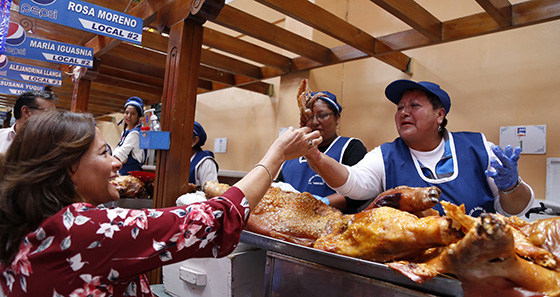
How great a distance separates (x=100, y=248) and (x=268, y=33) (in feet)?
9.51

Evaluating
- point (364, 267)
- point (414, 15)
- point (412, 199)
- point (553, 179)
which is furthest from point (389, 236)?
point (553, 179)

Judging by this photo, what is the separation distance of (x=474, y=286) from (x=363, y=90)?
157 inches

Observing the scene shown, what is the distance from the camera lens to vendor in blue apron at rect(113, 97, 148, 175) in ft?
13.6

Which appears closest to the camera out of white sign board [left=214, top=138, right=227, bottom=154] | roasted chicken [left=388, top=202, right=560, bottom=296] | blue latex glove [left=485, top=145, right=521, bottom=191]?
roasted chicken [left=388, top=202, right=560, bottom=296]

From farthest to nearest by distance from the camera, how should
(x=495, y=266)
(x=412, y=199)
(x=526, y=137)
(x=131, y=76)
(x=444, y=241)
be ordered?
(x=131, y=76) < (x=526, y=137) < (x=412, y=199) < (x=444, y=241) < (x=495, y=266)

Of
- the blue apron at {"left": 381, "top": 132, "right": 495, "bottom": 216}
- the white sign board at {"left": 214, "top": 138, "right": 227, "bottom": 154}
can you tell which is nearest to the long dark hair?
the blue apron at {"left": 381, "top": 132, "right": 495, "bottom": 216}

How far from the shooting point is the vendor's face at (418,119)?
2.12 metres

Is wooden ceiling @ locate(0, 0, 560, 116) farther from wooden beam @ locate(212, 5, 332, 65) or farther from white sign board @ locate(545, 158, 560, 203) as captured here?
white sign board @ locate(545, 158, 560, 203)

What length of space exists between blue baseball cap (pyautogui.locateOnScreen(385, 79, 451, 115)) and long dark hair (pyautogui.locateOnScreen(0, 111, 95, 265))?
1.79 metres

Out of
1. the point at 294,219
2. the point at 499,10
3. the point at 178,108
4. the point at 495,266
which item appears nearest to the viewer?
the point at 495,266

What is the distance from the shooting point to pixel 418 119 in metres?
2.12

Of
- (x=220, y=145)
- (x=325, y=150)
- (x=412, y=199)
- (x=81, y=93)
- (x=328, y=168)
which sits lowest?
(x=412, y=199)

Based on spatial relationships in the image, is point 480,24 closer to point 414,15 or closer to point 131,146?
point 414,15

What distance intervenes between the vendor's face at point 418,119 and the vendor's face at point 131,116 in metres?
3.62
